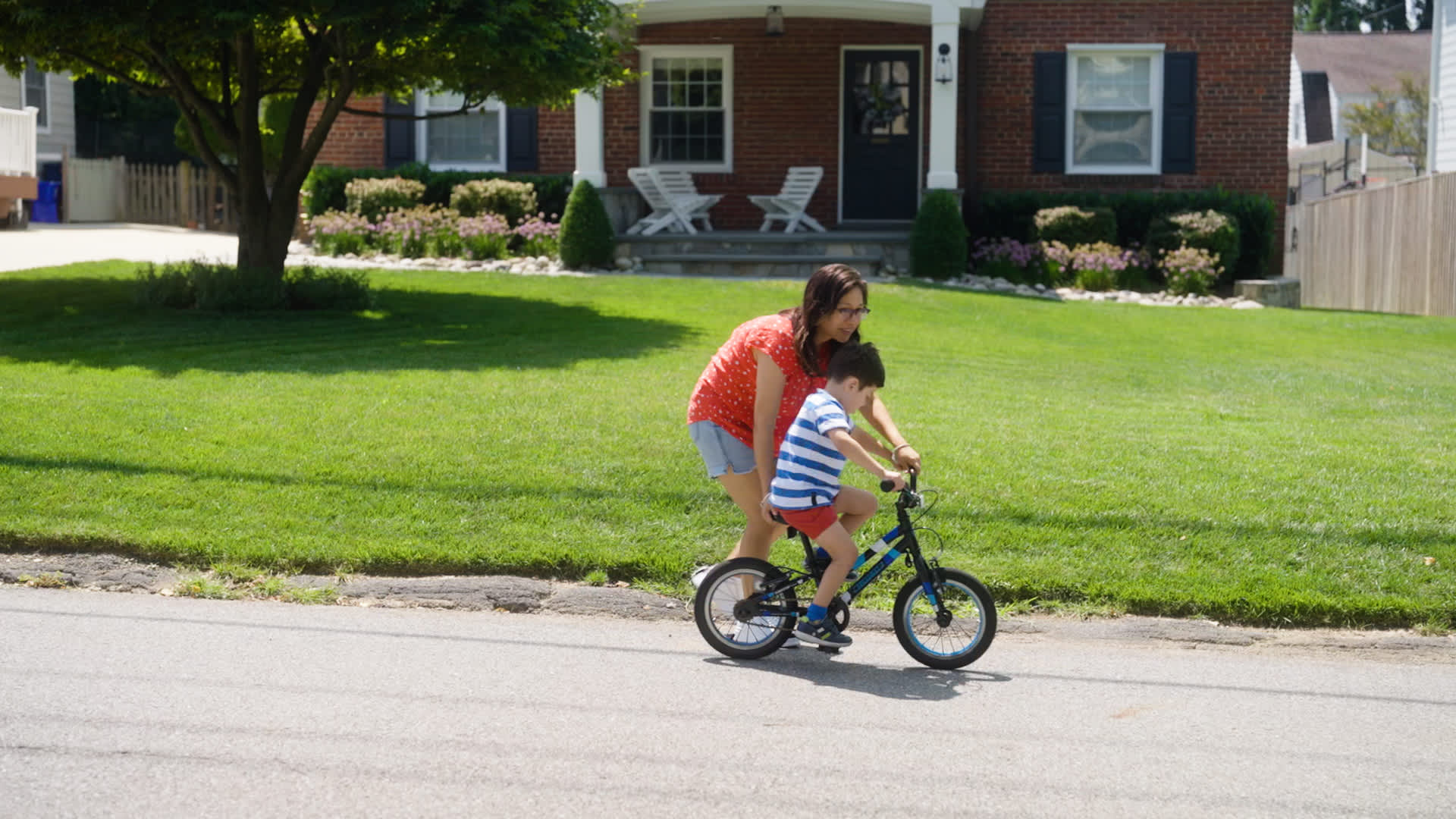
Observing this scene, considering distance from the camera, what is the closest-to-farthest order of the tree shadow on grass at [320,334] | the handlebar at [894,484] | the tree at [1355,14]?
1. the handlebar at [894,484]
2. the tree shadow on grass at [320,334]
3. the tree at [1355,14]

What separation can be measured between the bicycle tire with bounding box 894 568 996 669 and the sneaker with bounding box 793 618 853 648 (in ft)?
0.72

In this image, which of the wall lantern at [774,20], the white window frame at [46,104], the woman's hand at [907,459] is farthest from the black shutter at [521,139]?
the woman's hand at [907,459]

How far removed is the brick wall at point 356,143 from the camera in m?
22.8

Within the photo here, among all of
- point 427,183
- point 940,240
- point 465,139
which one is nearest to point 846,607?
point 940,240

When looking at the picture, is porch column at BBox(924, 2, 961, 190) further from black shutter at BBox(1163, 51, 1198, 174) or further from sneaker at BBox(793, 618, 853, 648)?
sneaker at BBox(793, 618, 853, 648)

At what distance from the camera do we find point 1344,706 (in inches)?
198

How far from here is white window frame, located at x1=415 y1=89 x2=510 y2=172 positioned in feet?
73.4

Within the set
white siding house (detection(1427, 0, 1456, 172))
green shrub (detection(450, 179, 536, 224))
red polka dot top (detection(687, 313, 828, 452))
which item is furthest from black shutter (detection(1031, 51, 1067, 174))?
red polka dot top (detection(687, 313, 828, 452))

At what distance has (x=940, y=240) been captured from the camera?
1933cm

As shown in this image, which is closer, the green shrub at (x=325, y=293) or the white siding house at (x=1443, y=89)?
the green shrub at (x=325, y=293)

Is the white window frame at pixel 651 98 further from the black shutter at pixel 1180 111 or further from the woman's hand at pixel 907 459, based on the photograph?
the woman's hand at pixel 907 459

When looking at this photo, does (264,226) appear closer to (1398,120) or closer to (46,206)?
(46,206)

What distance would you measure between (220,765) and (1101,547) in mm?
4053

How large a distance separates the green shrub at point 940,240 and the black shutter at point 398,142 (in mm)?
7741
